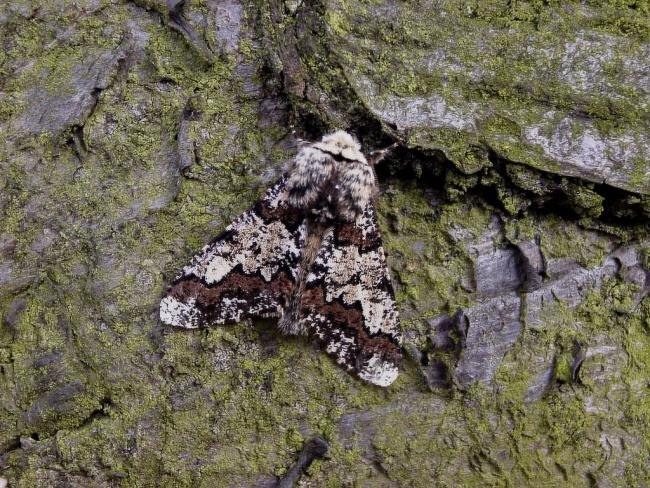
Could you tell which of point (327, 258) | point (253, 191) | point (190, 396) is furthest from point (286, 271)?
point (190, 396)

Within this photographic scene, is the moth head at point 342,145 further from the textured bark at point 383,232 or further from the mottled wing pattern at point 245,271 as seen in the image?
the mottled wing pattern at point 245,271

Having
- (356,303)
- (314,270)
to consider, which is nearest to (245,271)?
(314,270)

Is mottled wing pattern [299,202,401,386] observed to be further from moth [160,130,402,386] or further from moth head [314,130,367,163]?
moth head [314,130,367,163]

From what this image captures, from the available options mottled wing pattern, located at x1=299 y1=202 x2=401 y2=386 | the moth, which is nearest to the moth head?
the moth

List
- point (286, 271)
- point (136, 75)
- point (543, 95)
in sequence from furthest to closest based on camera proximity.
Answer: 1. point (286, 271)
2. point (136, 75)
3. point (543, 95)

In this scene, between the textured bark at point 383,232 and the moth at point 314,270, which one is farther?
the moth at point 314,270

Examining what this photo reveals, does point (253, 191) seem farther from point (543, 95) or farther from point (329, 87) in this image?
point (543, 95)

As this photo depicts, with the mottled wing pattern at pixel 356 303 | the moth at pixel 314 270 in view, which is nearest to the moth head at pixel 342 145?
the moth at pixel 314 270

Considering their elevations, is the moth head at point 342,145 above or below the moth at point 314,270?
above
